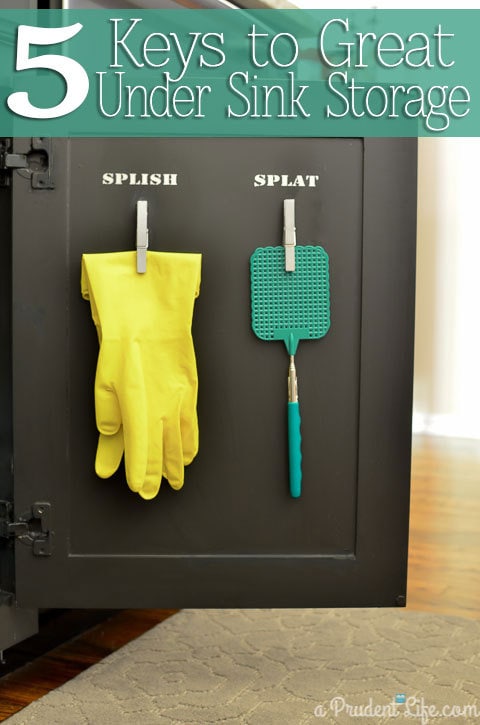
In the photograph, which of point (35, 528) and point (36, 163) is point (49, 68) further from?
point (35, 528)

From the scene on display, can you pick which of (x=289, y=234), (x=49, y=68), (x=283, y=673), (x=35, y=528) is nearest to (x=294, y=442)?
(x=289, y=234)

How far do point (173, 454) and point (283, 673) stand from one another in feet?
2.37

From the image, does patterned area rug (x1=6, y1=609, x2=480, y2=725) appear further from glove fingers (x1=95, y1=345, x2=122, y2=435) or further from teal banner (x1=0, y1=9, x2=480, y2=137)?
teal banner (x1=0, y1=9, x2=480, y2=137)

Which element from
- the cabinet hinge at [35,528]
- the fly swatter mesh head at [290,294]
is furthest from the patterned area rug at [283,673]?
the fly swatter mesh head at [290,294]

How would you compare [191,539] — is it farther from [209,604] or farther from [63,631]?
[63,631]

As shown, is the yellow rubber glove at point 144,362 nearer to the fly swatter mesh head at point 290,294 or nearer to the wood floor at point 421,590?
the fly swatter mesh head at point 290,294

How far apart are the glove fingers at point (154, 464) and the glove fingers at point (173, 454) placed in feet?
0.08

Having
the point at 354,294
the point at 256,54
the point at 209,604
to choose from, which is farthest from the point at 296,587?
the point at 256,54

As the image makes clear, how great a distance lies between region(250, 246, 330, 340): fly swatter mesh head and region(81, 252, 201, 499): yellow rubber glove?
13cm

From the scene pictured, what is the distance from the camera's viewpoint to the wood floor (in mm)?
1995

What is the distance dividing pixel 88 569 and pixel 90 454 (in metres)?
0.23

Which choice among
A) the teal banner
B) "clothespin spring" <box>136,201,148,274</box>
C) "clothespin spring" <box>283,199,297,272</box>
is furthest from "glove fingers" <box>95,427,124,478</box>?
the teal banner

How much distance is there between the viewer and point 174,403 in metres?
1.61

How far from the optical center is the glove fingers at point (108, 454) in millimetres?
1627
